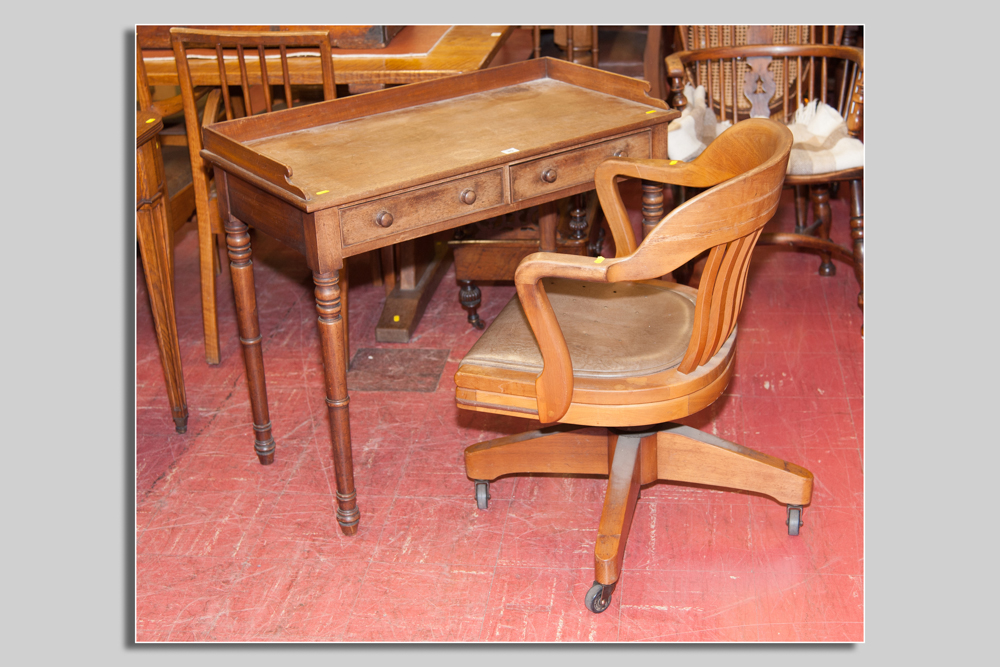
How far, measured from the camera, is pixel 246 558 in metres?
2.51

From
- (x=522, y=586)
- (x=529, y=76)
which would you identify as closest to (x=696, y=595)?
(x=522, y=586)

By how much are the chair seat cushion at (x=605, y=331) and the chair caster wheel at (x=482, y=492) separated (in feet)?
1.59

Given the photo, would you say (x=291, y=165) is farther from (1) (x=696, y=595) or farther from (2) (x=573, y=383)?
(1) (x=696, y=595)

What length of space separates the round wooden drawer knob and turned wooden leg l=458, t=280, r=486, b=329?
1.38 meters

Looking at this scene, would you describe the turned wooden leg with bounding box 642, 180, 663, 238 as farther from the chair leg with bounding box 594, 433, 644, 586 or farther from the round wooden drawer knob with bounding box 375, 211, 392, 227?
the round wooden drawer knob with bounding box 375, 211, 392, 227

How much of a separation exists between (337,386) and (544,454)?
1.83ft

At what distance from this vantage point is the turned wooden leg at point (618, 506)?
224 centimetres

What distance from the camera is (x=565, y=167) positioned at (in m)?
2.45

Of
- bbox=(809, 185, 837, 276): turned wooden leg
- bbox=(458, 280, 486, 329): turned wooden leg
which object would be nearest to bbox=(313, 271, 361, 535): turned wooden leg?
bbox=(458, 280, 486, 329): turned wooden leg

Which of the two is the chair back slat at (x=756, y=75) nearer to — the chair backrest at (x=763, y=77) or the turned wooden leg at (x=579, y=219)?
the chair backrest at (x=763, y=77)

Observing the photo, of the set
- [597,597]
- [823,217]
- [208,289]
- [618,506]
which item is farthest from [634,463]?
[823,217]

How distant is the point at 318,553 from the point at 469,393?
0.63 metres

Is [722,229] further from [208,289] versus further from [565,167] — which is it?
[208,289]
